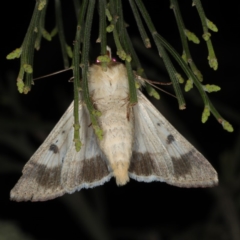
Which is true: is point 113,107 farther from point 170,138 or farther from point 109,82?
point 170,138

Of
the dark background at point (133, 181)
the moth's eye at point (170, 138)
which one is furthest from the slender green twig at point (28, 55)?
the dark background at point (133, 181)

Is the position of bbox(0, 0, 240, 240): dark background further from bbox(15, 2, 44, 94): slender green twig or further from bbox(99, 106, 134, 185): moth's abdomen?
bbox(15, 2, 44, 94): slender green twig

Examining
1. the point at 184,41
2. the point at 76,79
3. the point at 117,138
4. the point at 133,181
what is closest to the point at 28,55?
the point at 76,79

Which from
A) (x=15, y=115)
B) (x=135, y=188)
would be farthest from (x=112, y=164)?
(x=135, y=188)

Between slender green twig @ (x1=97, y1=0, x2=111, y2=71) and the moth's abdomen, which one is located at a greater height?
slender green twig @ (x1=97, y1=0, x2=111, y2=71)

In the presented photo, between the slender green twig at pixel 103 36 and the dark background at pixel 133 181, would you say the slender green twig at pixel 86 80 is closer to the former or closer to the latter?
the slender green twig at pixel 103 36

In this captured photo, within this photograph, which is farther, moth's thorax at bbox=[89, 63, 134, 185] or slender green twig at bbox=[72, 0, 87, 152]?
moth's thorax at bbox=[89, 63, 134, 185]

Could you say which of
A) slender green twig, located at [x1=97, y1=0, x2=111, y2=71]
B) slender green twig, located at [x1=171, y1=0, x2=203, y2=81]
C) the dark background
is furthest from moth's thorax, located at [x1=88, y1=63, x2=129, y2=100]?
the dark background

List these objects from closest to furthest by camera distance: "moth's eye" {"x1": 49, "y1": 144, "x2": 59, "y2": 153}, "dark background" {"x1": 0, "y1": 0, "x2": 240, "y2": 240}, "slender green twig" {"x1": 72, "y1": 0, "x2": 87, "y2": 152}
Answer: "slender green twig" {"x1": 72, "y1": 0, "x2": 87, "y2": 152} < "moth's eye" {"x1": 49, "y1": 144, "x2": 59, "y2": 153} < "dark background" {"x1": 0, "y1": 0, "x2": 240, "y2": 240}
